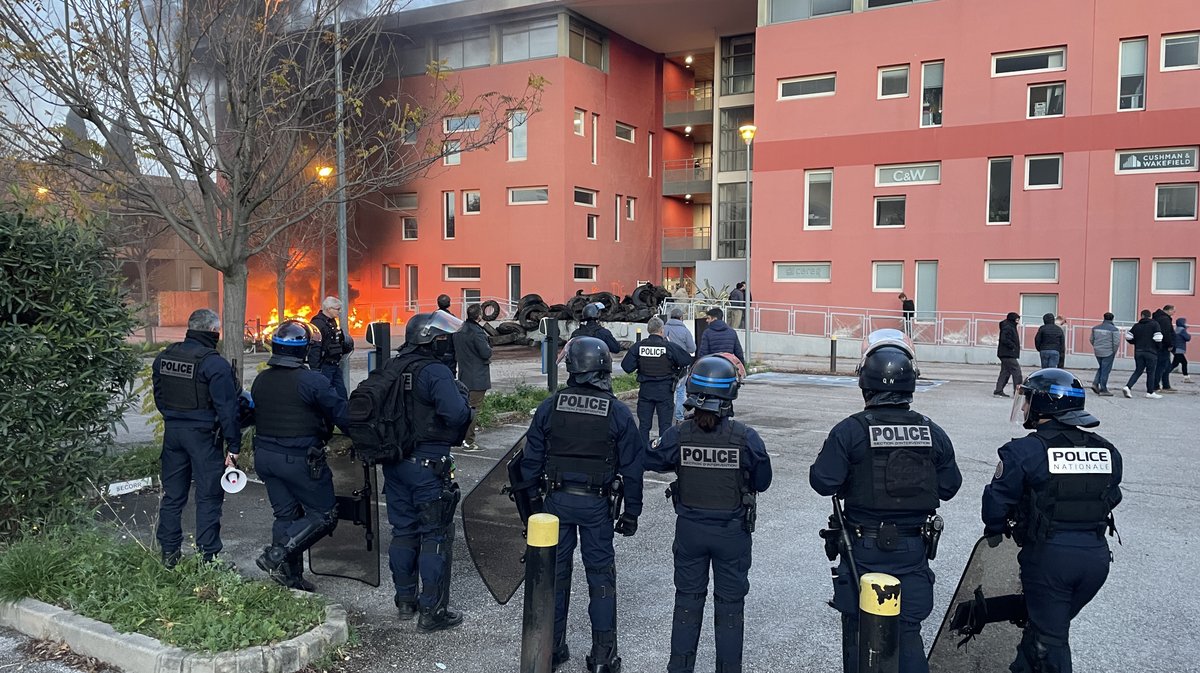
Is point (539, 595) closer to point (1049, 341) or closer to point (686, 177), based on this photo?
point (1049, 341)

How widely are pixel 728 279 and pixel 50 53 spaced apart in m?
27.5

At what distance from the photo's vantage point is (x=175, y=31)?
324 inches

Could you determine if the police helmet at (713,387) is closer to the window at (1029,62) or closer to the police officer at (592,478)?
the police officer at (592,478)

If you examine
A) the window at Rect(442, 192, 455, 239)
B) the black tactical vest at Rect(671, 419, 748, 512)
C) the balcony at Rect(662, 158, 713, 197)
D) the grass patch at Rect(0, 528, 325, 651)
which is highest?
the balcony at Rect(662, 158, 713, 197)

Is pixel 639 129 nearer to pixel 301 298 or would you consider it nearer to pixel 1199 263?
pixel 301 298

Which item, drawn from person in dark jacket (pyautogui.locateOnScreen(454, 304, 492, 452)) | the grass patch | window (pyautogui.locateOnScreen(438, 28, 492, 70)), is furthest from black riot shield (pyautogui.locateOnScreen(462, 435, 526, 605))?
window (pyautogui.locateOnScreen(438, 28, 492, 70))

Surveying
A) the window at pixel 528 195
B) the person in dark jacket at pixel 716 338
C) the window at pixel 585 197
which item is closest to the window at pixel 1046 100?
the window at pixel 585 197

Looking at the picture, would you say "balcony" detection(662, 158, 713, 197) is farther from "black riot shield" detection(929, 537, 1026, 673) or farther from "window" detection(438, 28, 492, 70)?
"black riot shield" detection(929, 537, 1026, 673)

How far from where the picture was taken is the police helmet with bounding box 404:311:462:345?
5.12 m

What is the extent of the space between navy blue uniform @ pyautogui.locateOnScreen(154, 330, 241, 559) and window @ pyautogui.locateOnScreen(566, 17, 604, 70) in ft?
90.6

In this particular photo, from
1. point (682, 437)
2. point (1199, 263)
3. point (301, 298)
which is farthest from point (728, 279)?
point (682, 437)

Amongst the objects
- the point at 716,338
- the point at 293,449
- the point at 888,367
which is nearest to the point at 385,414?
the point at 293,449

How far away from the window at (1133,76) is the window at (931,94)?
4849 millimetres

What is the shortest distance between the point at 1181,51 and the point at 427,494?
26212mm
